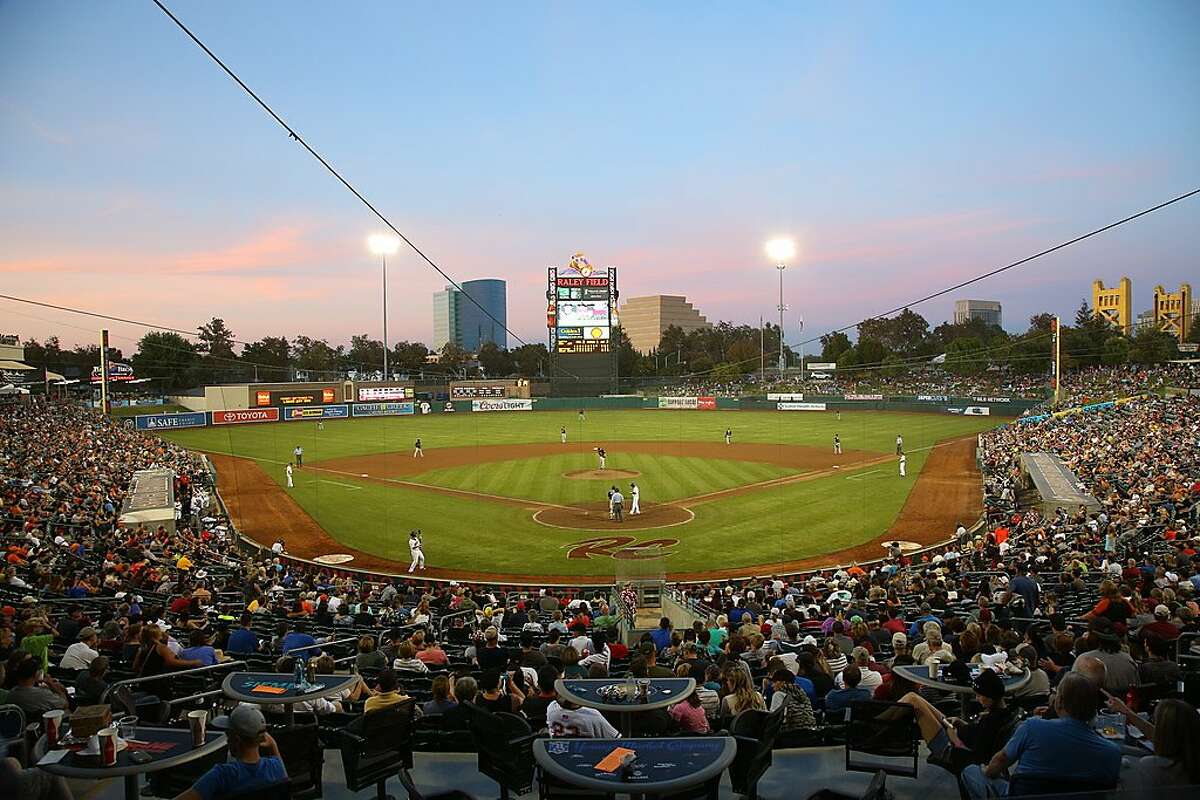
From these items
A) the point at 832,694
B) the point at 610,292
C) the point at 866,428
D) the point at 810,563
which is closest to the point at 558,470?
the point at 810,563

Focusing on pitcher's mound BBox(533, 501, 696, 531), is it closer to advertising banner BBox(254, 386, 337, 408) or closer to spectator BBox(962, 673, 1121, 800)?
spectator BBox(962, 673, 1121, 800)

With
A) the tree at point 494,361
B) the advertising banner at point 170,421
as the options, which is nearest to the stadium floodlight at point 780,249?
the advertising banner at point 170,421

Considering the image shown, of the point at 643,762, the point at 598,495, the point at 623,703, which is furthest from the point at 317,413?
the point at 643,762

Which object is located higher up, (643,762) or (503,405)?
(643,762)

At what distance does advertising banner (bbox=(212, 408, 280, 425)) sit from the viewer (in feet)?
221

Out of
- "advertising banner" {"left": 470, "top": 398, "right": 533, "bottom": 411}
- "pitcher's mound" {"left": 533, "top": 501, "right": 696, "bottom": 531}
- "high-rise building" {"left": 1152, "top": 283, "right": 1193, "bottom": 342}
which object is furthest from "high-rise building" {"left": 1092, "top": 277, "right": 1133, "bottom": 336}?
"pitcher's mound" {"left": 533, "top": 501, "right": 696, "bottom": 531}

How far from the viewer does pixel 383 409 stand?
7912cm

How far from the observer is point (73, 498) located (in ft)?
80.3

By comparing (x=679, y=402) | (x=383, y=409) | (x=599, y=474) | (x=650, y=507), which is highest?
(x=679, y=402)

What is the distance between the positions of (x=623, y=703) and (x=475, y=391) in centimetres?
8612

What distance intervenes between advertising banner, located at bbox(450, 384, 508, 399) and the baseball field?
27.2m

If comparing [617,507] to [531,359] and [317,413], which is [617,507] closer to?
[317,413]

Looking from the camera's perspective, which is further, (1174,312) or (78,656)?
(1174,312)

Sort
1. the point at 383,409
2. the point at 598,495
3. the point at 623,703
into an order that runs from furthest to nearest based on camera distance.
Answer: the point at 383,409
the point at 598,495
the point at 623,703
